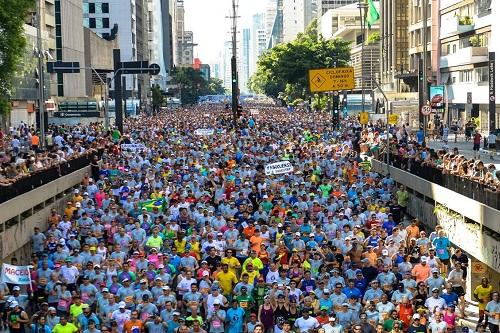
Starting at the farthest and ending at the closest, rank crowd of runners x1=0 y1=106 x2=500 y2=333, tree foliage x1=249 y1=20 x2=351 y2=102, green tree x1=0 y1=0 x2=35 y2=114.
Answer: tree foliage x1=249 y1=20 x2=351 y2=102, green tree x1=0 y1=0 x2=35 y2=114, crowd of runners x1=0 y1=106 x2=500 y2=333

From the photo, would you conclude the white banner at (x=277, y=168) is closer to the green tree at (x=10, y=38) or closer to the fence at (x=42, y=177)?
the fence at (x=42, y=177)

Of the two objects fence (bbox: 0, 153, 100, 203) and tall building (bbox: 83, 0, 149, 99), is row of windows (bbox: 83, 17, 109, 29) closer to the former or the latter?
tall building (bbox: 83, 0, 149, 99)

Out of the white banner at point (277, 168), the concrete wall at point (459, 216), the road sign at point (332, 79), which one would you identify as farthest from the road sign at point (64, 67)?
the white banner at point (277, 168)

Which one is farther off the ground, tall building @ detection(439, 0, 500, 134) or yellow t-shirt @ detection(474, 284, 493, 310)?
tall building @ detection(439, 0, 500, 134)

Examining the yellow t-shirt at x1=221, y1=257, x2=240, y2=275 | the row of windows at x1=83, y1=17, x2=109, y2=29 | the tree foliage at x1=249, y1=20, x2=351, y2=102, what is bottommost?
the yellow t-shirt at x1=221, y1=257, x2=240, y2=275

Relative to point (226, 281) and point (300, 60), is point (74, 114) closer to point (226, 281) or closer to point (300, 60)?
point (300, 60)

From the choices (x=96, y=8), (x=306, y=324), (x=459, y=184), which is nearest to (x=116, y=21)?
(x=96, y=8)

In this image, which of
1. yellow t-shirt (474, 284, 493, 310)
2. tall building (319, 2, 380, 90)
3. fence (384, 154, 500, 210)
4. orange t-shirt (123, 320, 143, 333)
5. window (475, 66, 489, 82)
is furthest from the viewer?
tall building (319, 2, 380, 90)

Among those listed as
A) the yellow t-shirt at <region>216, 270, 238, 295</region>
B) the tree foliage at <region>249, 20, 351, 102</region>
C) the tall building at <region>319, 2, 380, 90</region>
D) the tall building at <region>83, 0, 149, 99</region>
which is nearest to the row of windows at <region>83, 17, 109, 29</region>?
the tall building at <region>83, 0, 149, 99</region>
